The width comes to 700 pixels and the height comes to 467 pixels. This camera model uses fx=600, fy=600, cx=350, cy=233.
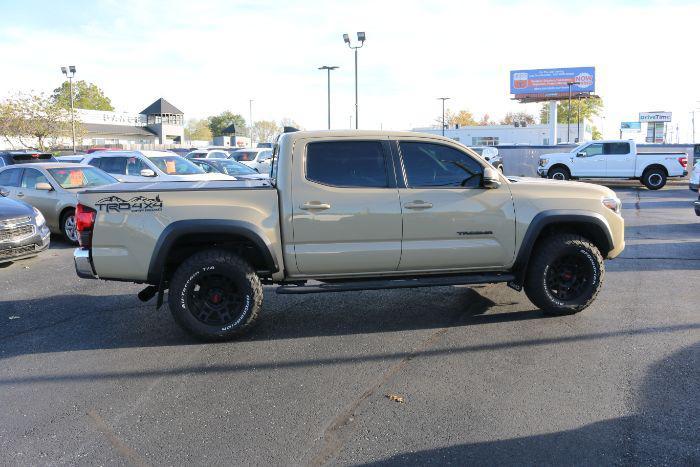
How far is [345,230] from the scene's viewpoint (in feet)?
18.1

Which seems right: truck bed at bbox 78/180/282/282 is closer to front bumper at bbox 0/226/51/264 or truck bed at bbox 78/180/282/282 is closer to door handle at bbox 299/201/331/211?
door handle at bbox 299/201/331/211

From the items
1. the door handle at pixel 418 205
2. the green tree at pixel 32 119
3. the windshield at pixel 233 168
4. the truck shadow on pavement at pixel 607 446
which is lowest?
the truck shadow on pavement at pixel 607 446

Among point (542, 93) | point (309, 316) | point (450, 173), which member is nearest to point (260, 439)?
point (309, 316)

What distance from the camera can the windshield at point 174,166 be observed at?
1430cm

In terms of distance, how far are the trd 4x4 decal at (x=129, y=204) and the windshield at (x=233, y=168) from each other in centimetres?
1351

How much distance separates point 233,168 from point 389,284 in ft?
48.1

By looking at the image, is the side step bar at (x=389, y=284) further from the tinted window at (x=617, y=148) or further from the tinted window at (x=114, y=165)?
the tinted window at (x=617, y=148)

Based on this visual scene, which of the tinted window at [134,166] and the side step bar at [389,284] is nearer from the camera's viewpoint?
the side step bar at [389,284]

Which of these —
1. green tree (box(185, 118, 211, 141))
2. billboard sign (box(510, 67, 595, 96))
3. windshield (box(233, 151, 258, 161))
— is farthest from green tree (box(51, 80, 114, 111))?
windshield (box(233, 151, 258, 161))

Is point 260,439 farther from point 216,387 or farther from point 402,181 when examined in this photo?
point 402,181

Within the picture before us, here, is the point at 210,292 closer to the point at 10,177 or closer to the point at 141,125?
the point at 10,177

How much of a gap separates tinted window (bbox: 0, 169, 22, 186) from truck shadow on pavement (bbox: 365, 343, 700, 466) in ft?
36.4

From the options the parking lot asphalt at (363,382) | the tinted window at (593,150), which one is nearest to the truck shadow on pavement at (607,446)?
the parking lot asphalt at (363,382)

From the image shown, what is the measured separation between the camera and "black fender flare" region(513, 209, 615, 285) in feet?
19.2
